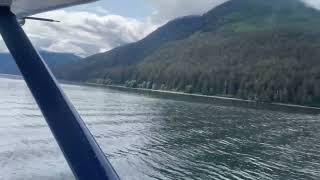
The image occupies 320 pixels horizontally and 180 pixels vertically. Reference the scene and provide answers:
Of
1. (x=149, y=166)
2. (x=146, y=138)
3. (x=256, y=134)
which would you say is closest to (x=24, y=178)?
(x=149, y=166)

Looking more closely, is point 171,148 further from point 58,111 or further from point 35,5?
point 58,111

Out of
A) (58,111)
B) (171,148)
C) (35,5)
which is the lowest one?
(171,148)

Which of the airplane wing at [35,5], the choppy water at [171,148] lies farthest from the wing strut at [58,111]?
the choppy water at [171,148]

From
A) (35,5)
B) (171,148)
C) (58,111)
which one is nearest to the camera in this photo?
(58,111)

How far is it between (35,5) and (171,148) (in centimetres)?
4433

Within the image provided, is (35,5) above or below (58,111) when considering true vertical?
above

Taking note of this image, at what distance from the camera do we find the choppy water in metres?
37.4

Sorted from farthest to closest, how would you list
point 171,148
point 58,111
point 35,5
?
point 171,148, point 35,5, point 58,111

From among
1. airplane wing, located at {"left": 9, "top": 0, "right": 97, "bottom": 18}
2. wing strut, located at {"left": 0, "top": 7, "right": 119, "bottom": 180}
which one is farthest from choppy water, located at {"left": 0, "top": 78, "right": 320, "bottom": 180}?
wing strut, located at {"left": 0, "top": 7, "right": 119, "bottom": 180}

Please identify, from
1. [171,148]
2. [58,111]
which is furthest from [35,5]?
[171,148]

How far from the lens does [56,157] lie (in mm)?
40500

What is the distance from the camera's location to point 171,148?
4975 centimetres

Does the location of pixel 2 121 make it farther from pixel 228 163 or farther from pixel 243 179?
pixel 243 179

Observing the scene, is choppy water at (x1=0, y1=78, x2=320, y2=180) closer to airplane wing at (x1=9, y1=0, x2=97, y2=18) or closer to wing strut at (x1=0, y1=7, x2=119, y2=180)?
airplane wing at (x1=9, y1=0, x2=97, y2=18)
